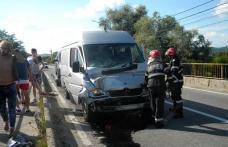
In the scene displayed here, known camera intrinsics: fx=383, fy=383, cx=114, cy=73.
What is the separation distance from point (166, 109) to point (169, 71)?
1.88 m

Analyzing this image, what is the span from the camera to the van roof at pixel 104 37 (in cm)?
1062

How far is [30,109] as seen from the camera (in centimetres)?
1148

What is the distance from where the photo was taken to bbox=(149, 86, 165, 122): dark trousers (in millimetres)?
8891

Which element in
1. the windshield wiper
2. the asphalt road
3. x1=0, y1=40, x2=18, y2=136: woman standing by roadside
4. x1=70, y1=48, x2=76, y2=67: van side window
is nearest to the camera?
the asphalt road

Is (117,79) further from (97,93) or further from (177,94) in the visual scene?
(177,94)

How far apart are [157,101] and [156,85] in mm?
393

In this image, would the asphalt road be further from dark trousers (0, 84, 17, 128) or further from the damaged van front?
dark trousers (0, 84, 17, 128)

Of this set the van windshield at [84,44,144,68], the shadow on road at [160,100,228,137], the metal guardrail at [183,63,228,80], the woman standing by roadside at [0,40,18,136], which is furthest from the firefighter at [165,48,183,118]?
the metal guardrail at [183,63,228,80]

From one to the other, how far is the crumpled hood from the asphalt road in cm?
94

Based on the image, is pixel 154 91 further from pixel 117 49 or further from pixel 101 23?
pixel 101 23

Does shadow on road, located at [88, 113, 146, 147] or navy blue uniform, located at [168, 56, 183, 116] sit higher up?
navy blue uniform, located at [168, 56, 183, 116]

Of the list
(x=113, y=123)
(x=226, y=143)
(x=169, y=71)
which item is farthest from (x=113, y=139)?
(x=169, y=71)

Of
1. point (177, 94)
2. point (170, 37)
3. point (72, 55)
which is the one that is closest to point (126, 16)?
point (170, 37)

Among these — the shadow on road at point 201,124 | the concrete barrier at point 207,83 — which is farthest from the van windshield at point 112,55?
the concrete barrier at point 207,83
